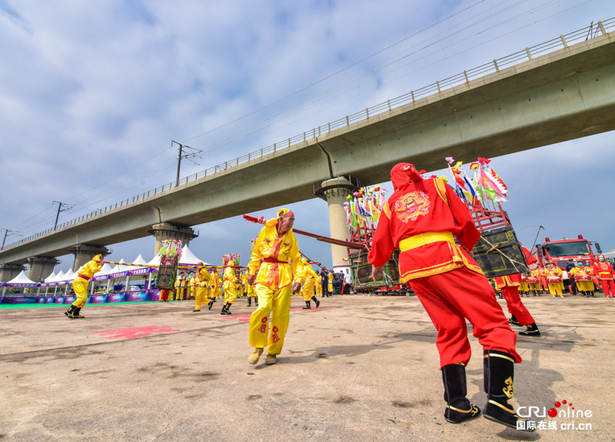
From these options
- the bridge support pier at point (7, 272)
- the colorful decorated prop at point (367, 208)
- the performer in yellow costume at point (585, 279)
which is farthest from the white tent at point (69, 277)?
the bridge support pier at point (7, 272)

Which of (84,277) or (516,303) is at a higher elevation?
(84,277)

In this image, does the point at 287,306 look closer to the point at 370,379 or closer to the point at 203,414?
the point at 370,379

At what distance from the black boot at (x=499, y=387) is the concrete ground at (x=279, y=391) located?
0.07 m

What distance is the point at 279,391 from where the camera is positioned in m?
1.92

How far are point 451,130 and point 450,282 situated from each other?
1720cm

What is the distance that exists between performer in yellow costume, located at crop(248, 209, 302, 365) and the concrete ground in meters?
0.24

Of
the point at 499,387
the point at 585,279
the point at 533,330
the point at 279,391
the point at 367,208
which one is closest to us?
the point at 499,387

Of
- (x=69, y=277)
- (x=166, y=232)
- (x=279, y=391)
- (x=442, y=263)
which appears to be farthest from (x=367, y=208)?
(x=69, y=277)

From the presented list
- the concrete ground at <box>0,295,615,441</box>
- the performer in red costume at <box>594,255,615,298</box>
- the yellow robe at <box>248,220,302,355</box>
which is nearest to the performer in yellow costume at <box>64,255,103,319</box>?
the concrete ground at <box>0,295,615,441</box>

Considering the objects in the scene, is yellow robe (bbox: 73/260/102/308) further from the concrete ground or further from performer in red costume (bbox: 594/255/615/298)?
performer in red costume (bbox: 594/255/615/298)

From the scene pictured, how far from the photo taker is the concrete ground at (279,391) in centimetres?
134

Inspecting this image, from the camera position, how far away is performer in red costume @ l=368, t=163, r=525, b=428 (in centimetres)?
145

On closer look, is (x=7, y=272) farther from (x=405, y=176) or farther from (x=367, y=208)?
(x=405, y=176)

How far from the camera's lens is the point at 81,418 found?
1.49 m
